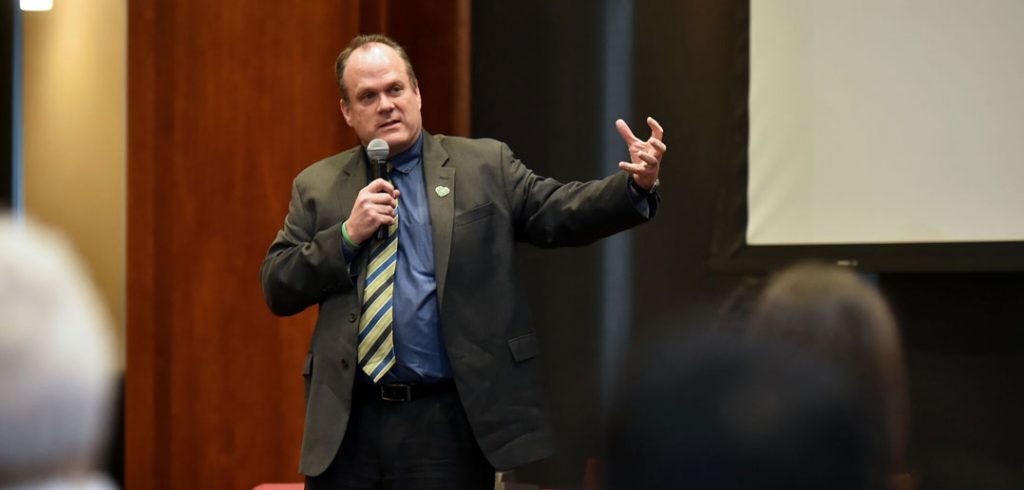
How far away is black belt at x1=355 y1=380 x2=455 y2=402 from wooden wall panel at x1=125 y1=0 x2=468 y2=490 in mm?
1954

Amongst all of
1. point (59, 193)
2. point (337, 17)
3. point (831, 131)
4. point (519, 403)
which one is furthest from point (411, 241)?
point (59, 193)

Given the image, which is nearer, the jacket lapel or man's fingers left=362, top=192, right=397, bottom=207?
man's fingers left=362, top=192, right=397, bottom=207

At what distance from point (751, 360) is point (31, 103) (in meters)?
4.99

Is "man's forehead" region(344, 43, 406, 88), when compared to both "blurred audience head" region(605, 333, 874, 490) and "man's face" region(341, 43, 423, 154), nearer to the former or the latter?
"man's face" region(341, 43, 423, 154)

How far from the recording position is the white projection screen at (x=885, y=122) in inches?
136

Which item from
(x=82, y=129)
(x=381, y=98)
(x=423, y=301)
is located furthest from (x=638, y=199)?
(x=82, y=129)

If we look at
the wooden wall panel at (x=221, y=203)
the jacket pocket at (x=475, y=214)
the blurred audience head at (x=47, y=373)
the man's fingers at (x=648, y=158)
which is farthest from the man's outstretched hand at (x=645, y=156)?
the wooden wall panel at (x=221, y=203)

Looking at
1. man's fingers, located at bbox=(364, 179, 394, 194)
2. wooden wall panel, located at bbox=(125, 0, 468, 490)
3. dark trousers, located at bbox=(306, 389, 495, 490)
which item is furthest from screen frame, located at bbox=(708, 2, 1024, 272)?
man's fingers, located at bbox=(364, 179, 394, 194)

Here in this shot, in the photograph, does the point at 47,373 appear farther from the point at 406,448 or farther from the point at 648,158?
the point at 648,158

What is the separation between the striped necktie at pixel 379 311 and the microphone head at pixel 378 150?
13cm

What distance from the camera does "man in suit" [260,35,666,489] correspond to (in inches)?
97.5

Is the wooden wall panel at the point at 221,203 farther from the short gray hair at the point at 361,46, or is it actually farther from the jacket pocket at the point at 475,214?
the jacket pocket at the point at 475,214

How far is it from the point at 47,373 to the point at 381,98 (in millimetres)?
1861

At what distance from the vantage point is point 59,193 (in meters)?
5.36
